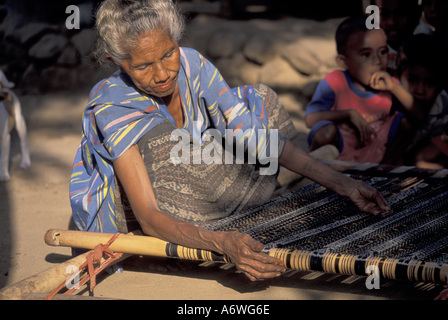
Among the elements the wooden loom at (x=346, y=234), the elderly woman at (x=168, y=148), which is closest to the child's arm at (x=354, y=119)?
the wooden loom at (x=346, y=234)

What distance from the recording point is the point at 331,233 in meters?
2.54

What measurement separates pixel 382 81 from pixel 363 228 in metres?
1.51

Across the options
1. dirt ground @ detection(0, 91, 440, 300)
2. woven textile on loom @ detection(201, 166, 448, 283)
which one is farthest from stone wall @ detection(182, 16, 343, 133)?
woven textile on loom @ detection(201, 166, 448, 283)

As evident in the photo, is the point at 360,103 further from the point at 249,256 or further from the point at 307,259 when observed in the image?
the point at 249,256

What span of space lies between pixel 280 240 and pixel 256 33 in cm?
515

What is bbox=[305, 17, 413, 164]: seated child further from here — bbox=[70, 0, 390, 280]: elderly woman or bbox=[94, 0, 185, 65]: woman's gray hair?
bbox=[94, 0, 185, 65]: woman's gray hair

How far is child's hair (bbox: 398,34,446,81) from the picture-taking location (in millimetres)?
3818

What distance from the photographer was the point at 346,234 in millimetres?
2518

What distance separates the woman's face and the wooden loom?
62 centimetres

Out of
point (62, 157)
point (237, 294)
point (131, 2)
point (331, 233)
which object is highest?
point (131, 2)

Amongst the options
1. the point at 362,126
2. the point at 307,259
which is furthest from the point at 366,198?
the point at 362,126

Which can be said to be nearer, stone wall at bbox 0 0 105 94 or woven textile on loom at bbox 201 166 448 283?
woven textile on loom at bbox 201 166 448 283
